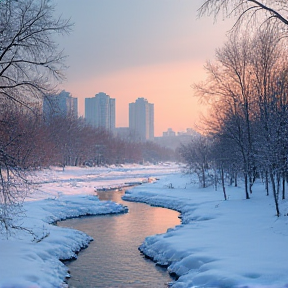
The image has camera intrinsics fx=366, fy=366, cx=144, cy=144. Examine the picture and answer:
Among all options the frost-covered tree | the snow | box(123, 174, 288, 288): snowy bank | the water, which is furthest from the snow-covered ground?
the frost-covered tree

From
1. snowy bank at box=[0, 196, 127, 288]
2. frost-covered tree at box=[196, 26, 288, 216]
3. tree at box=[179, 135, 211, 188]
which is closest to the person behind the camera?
snowy bank at box=[0, 196, 127, 288]

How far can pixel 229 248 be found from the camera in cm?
1216

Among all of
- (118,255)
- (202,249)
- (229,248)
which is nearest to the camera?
(229,248)

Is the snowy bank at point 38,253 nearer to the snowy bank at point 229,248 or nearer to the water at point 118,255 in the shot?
the water at point 118,255

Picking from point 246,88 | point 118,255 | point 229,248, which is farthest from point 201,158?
point 229,248

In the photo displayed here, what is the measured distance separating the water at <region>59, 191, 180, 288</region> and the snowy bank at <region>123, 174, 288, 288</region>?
2.23 feet

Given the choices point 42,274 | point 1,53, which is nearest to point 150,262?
point 42,274

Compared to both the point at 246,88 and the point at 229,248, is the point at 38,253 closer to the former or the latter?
the point at 229,248

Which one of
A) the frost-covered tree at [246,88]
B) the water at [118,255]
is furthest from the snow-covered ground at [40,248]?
the frost-covered tree at [246,88]

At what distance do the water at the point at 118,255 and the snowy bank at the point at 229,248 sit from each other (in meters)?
0.68

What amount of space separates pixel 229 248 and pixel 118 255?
4.27 m

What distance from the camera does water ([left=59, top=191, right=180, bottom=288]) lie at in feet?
36.5

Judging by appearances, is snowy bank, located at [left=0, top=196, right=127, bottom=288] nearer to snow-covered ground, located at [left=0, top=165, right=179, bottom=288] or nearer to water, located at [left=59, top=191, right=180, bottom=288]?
snow-covered ground, located at [left=0, top=165, right=179, bottom=288]

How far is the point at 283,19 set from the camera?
10.8 m
